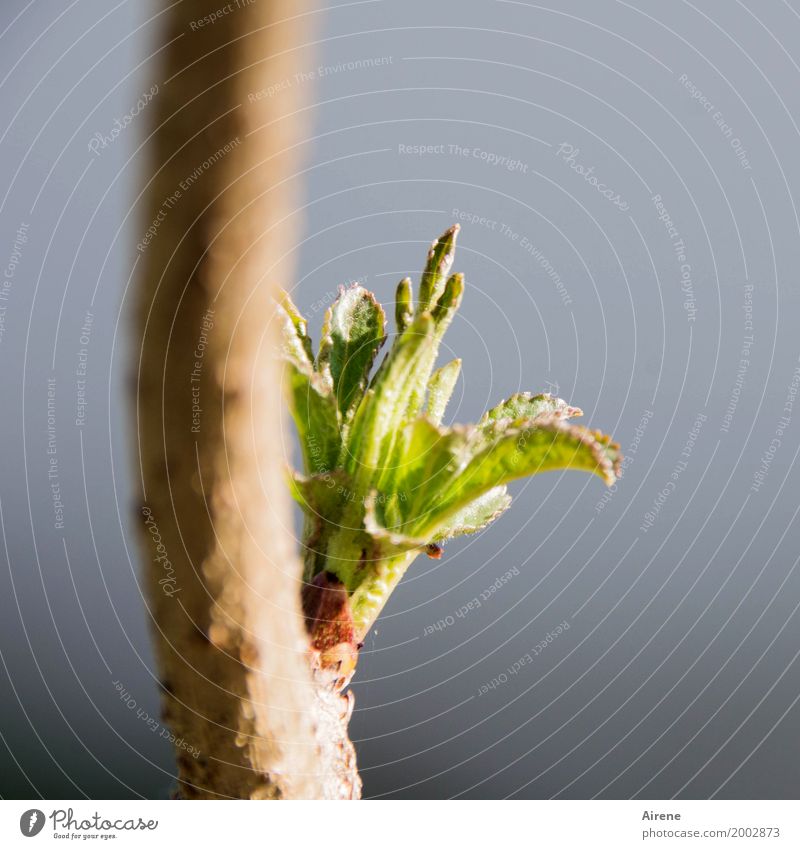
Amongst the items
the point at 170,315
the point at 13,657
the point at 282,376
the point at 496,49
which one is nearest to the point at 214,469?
the point at 170,315

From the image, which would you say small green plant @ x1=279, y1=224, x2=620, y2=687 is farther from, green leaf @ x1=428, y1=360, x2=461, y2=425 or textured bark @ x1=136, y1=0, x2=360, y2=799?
textured bark @ x1=136, y1=0, x2=360, y2=799

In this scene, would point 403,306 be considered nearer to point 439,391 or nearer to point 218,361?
point 439,391

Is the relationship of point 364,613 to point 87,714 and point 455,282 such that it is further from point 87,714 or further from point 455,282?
point 87,714

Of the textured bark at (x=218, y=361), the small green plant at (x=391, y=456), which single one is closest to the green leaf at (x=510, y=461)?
the small green plant at (x=391, y=456)

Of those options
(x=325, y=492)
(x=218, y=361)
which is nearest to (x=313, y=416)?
(x=325, y=492)

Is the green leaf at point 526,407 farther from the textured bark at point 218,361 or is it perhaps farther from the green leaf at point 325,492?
the textured bark at point 218,361

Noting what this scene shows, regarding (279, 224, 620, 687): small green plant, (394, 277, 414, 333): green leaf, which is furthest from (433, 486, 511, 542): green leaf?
(394, 277, 414, 333): green leaf
